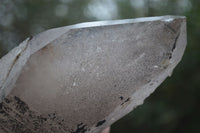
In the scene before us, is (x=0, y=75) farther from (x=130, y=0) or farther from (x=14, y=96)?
(x=130, y=0)

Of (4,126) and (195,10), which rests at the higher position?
(4,126)

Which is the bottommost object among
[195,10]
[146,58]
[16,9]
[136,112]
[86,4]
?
[136,112]

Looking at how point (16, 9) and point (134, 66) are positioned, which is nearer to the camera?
point (134, 66)

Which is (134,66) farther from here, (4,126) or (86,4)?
(86,4)

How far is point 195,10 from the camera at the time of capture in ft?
8.02

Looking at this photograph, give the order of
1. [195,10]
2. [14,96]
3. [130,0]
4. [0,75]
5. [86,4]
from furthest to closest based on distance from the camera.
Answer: [130,0]
[86,4]
[195,10]
[0,75]
[14,96]

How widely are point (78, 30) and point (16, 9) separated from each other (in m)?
1.85

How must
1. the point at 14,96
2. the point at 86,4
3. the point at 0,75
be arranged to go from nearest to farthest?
the point at 14,96, the point at 0,75, the point at 86,4

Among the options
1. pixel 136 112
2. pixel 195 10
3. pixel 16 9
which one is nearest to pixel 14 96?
pixel 16 9

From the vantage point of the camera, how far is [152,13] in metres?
2.45

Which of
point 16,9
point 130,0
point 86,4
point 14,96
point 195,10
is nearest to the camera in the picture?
point 14,96

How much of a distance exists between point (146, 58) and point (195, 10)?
7.06 ft

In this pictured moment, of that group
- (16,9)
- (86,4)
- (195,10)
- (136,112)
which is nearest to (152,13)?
(195,10)

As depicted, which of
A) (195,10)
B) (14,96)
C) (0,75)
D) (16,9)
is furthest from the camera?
(195,10)
